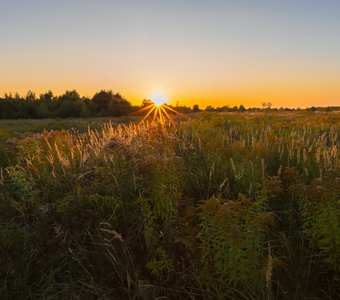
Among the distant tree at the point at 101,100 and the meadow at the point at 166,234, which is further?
the distant tree at the point at 101,100

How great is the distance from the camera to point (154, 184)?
4676 mm

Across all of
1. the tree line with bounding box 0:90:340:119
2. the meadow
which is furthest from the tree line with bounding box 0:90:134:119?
the meadow

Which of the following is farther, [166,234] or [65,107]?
[65,107]

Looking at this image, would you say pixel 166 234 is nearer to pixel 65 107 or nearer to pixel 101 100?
pixel 65 107

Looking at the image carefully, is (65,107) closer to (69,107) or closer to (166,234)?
(69,107)

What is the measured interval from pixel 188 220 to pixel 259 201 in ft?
2.91

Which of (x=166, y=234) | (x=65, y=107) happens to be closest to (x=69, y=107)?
(x=65, y=107)

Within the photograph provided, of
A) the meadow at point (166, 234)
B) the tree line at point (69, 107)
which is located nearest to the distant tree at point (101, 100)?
the tree line at point (69, 107)

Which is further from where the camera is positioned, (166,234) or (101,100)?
(101,100)

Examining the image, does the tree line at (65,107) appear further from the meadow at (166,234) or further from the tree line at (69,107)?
the meadow at (166,234)

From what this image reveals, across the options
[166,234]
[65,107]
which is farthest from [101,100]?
[166,234]

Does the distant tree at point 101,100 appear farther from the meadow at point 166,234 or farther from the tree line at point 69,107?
the meadow at point 166,234

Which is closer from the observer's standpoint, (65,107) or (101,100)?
(65,107)

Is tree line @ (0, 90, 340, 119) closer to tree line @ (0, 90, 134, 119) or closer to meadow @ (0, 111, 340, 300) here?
tree line @ (0, 90, 134, 119)
